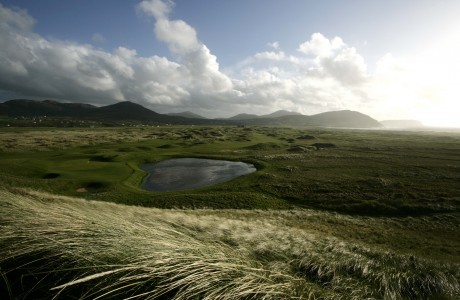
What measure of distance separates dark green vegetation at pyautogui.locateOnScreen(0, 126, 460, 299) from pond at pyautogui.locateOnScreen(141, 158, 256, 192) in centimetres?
387

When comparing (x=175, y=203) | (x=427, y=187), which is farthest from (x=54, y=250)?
(x=427, y=187)

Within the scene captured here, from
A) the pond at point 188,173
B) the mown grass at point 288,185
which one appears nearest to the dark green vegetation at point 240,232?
the mown grass at point 288,185

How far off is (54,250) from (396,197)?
41781 mm

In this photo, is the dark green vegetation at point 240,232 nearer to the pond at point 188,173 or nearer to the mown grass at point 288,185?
the mown grass at point 288,185

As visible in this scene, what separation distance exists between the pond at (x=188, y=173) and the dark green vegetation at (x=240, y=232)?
3.87 m

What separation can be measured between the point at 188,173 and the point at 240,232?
40.9 meters

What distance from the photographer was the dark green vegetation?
14.5 feet

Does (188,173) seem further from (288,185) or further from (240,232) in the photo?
(240,232)

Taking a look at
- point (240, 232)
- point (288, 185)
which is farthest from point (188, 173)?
point (240, 232)

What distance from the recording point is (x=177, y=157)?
253ft

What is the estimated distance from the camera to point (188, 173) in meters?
58.2

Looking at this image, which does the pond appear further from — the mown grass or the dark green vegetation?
the dark green vegetation

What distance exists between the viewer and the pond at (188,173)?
48.5m

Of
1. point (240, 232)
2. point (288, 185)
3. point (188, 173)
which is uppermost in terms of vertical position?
point (240, 232)
